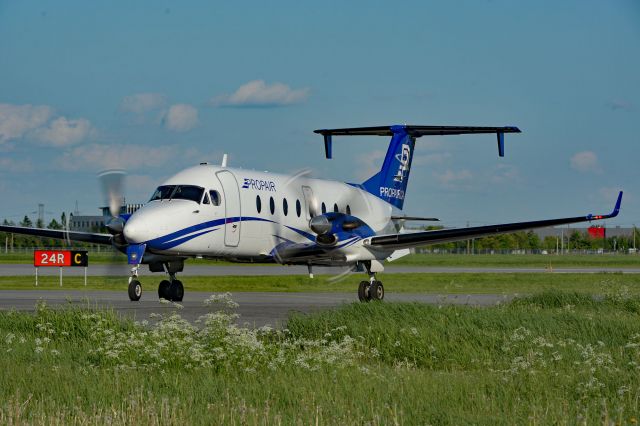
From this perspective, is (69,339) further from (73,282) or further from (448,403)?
(73,282)

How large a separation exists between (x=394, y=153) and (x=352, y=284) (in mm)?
11207

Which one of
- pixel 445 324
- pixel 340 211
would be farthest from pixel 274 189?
pixel 445 324

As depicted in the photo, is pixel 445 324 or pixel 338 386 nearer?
pixel 338 386

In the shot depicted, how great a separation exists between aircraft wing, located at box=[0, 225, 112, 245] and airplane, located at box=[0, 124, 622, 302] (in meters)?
0.03

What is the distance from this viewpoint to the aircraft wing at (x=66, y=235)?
3018 cm

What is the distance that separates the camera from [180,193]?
26984 millimetres

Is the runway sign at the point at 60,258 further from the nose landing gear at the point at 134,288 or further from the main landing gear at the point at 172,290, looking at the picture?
the nose landing gear at the point at 134,288

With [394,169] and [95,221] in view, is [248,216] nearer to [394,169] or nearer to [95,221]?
[95,221]

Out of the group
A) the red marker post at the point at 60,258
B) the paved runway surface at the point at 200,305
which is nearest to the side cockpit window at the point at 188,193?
the paved runway surface at the point at 200,305

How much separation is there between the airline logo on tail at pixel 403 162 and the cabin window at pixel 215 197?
10151 mm

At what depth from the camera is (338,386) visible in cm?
1170

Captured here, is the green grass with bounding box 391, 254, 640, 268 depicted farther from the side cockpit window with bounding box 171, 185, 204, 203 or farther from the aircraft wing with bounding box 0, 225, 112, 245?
the side cockpit window with bounding box 171, 185, 204, 203

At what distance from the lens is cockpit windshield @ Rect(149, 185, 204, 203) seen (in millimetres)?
26906

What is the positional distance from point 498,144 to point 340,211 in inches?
236
